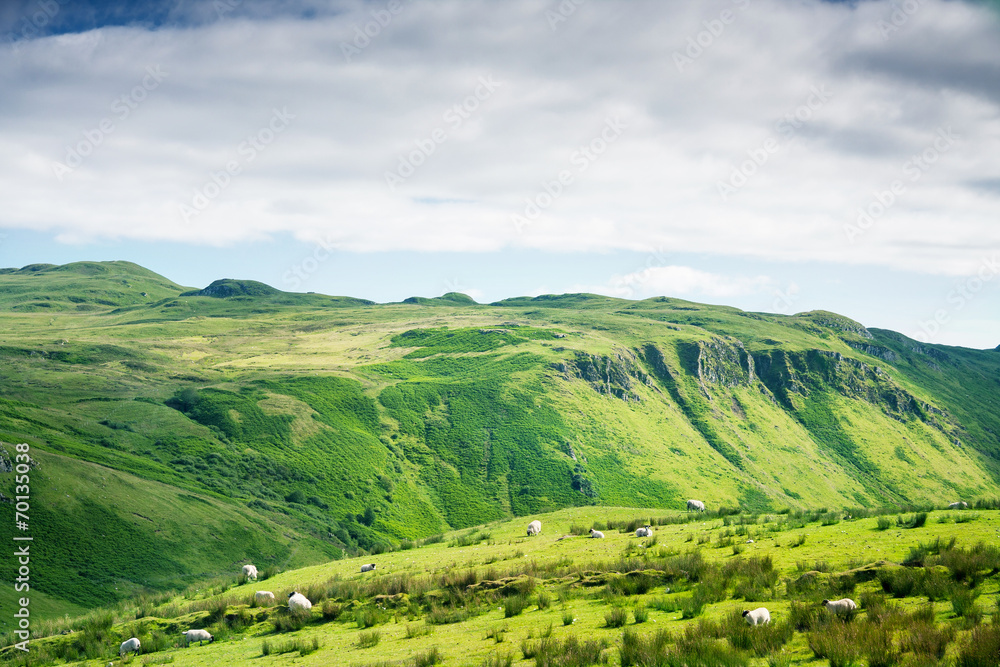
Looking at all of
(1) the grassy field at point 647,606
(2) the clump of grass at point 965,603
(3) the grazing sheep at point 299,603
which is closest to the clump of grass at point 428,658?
(1) the grassy field at point 647,606

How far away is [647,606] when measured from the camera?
57.6 ft

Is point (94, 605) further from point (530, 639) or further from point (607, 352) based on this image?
point (607, 352)

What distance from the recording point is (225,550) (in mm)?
82438

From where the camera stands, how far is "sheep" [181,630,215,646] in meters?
22.8

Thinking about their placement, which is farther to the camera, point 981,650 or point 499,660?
point 499,660

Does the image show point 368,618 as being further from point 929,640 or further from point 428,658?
point 929,640

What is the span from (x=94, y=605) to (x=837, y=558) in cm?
6814

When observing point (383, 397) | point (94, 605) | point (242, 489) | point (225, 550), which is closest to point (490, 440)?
point (383, 397)

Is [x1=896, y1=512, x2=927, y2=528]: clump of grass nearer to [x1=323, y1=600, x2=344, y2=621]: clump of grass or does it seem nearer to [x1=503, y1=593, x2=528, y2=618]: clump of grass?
[x1=503, y1=593, x2=528, y2=618]: clump of grass

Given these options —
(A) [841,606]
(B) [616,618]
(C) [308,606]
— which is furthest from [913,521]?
(C) [308,606]

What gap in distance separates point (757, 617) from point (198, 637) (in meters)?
20.2

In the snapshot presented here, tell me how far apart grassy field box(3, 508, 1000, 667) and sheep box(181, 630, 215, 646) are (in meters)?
0.34

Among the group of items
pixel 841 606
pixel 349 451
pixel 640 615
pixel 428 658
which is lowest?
pixel 349 451

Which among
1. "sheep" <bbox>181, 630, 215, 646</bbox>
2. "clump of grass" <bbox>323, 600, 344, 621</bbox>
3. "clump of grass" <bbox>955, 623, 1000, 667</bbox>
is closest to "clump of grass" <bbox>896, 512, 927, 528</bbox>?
"clump of grass" <bbox>955, 623, 1000, 667</bbox>
